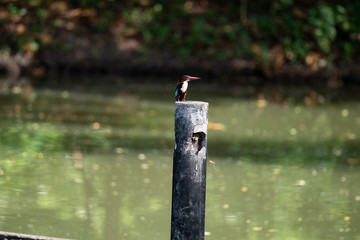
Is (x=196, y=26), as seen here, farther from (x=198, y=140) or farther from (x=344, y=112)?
(x=198, y=140)

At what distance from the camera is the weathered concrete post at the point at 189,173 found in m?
5.09

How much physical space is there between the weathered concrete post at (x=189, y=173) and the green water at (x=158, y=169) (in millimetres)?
1465

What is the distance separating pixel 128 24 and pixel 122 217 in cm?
1616

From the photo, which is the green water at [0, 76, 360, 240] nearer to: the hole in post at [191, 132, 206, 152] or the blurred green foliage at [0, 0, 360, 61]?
the hole in post at [191, 132, 206, 152]

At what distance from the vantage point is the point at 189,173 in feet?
16.7

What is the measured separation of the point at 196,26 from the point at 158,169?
1335 centimetres

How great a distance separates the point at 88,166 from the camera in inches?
366

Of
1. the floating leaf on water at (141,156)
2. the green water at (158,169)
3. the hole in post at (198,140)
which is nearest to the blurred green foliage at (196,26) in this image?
the green water at (158,169)

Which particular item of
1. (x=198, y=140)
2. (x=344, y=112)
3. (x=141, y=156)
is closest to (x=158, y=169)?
(x=141, y=156)

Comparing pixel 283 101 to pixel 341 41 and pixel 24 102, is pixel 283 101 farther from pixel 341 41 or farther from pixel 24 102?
pixel 341 41

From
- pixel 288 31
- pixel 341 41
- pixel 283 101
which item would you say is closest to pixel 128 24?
pixel 288 31

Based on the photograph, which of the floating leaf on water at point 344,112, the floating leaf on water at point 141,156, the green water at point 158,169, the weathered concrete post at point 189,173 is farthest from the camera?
the floating leaf on water at point 344,112

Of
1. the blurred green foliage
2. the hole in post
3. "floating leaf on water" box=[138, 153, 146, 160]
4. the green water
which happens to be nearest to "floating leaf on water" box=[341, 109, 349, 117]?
the green water

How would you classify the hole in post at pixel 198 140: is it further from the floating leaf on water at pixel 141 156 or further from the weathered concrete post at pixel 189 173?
the floating leaf on water at pixel 141 156
